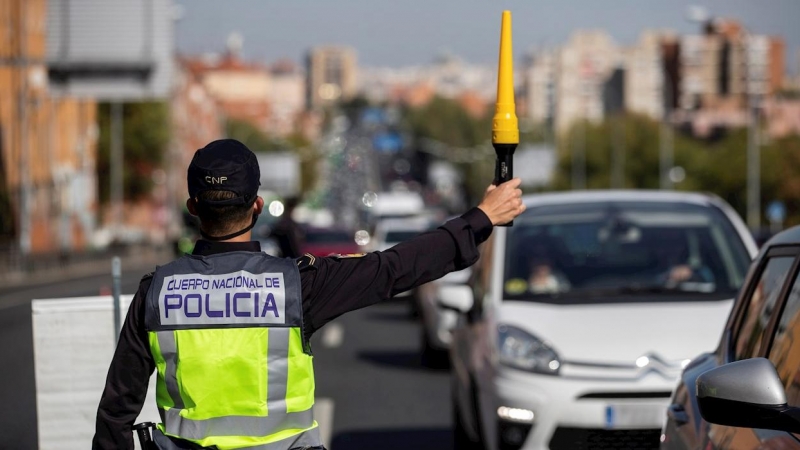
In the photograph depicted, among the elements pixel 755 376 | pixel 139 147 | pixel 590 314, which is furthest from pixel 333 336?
pixel 139 147

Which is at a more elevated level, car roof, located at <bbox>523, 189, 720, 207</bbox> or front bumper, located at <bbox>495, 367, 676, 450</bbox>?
car roof, located at <bbox>523, 189, 720, 207</bbox>

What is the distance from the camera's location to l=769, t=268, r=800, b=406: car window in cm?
374

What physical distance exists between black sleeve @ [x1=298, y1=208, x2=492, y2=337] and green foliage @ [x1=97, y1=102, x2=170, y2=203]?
90075 millimetres

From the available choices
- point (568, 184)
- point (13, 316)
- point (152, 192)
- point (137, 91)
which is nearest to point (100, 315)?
point (13, 316)

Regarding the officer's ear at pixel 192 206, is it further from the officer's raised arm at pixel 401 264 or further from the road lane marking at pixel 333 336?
the road lane marking at pixel 333 336

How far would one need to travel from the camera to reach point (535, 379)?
7.32 metres

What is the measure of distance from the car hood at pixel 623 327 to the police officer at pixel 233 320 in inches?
139

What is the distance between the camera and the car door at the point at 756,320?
394 cm

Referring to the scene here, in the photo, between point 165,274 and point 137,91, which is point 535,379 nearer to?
point 165,274

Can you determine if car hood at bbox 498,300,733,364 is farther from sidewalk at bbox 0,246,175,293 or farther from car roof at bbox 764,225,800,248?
sidewalk at bbox 0,246,175,293

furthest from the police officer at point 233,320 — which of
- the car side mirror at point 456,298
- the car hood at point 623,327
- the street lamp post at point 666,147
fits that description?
the street lamp post at point 666,147

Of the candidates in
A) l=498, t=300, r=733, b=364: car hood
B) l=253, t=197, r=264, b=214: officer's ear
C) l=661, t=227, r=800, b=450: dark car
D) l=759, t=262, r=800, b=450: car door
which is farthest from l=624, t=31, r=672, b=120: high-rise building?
l=253, t=197, r=264, b=214: officer's ear

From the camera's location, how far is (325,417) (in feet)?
38.5

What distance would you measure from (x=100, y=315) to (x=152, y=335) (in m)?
2.09
